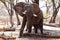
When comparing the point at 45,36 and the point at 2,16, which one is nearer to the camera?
the point at 45,36

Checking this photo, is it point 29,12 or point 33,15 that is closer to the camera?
point 29,12

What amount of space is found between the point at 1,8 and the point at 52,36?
581 centimetres

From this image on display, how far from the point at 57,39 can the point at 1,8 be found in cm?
596

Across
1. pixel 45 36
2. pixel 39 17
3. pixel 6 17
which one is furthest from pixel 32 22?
pixel 6 17

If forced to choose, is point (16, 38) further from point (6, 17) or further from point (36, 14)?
point (6, 17)

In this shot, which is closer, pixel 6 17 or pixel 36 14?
pixel 36 14

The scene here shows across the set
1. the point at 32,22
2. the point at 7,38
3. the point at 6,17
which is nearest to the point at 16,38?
the point at 7,38

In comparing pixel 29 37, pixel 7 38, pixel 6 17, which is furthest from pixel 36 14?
pixel 6 17

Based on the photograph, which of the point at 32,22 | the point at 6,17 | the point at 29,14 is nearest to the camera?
the point at 29,14

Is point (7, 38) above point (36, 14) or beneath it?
beneath

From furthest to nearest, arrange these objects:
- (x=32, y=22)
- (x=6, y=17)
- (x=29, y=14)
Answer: (x=6, y=17), (x=32, y=22), (x=29, y=14)

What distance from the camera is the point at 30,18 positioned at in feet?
10.2

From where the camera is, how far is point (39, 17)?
3.27 meters

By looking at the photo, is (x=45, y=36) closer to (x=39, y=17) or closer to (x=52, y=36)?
(x=52, y=36)
